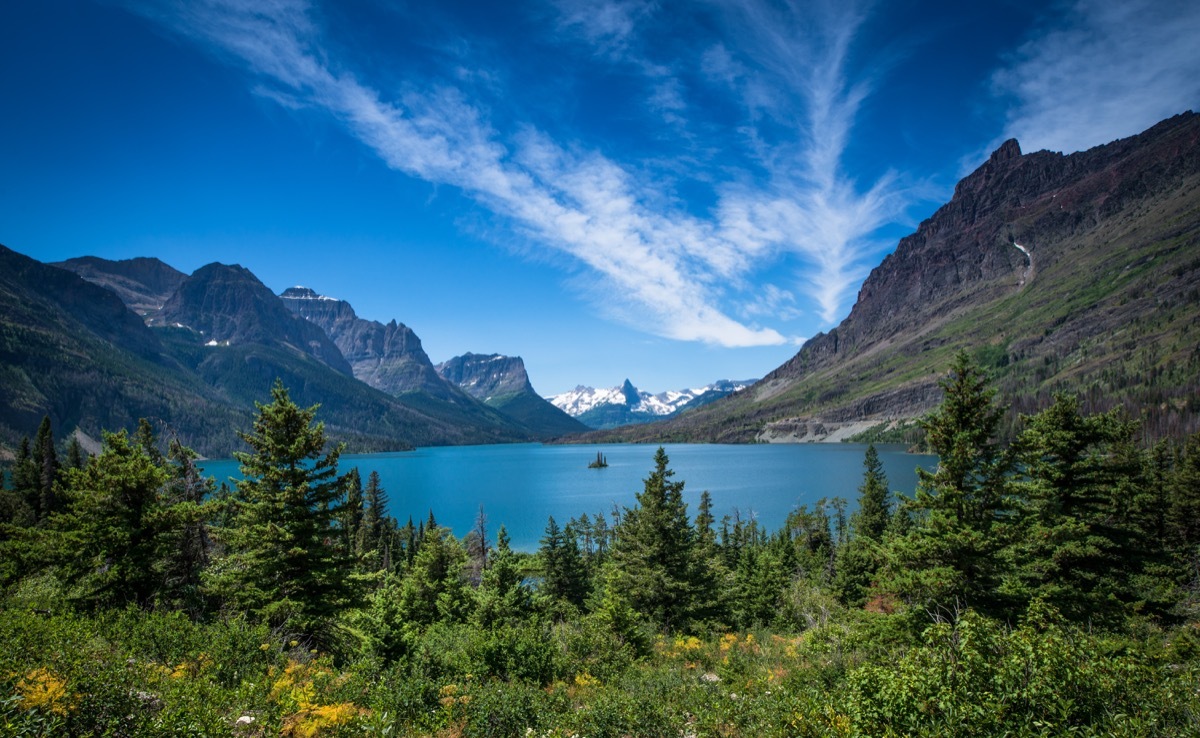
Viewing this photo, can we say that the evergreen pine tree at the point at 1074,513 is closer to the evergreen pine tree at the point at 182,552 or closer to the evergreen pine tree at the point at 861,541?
the evergreen pine tree at the point at 861,541

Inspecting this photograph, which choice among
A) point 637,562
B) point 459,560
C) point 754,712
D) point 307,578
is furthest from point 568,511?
point 754,712

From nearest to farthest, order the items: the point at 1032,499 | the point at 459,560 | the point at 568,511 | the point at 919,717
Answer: the point at 919,717
the point at 1032,499
the point at 459,560
the point at 568,511

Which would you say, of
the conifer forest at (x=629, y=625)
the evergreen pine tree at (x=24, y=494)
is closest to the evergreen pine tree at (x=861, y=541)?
the conifer forest at (x=629, y=625)

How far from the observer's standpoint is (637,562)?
3053 cm

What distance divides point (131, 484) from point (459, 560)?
25.4 metres

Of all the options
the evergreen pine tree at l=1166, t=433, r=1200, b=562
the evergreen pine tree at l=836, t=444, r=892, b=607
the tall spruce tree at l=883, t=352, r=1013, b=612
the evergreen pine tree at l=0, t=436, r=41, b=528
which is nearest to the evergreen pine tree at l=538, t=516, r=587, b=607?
the evergreen pine tree at l=836, t=444, r=892, b=607

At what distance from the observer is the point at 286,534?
1745 centimetres

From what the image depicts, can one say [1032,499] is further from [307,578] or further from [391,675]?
[307,578]

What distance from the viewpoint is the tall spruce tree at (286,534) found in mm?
17453

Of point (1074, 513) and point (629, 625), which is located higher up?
point (1074, 513)

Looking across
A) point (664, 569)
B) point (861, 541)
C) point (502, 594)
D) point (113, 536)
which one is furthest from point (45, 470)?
point (861, 541)

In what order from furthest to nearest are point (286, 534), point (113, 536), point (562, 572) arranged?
point (562, 572) < point (286, 534) < point (113, 536)

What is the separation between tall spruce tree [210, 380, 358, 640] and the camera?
687 inches

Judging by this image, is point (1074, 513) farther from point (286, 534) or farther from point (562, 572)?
point (562, 572)
